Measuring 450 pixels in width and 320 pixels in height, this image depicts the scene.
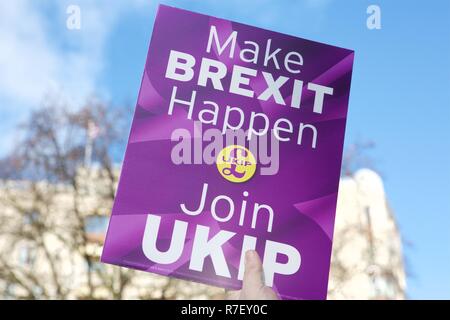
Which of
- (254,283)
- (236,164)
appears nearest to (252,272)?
(254,283)

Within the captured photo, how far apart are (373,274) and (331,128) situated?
49.0 ft

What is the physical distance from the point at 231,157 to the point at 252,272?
640 mm

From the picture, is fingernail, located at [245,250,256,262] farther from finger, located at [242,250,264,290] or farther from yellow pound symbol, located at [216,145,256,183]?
yellow pound symbol, located at [216,145,256,183]

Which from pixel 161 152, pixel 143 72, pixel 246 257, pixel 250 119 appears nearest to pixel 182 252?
pixel 246 257

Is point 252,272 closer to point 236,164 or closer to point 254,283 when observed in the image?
point 254,283

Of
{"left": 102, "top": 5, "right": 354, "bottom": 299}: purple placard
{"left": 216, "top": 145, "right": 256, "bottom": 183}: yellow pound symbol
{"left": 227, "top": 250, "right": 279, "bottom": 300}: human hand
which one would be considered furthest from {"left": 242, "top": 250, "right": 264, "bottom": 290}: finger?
{"left": 216, "top": 145, "right": 256, "bottom": 183}: yellow pound symbol

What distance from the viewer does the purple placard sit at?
265cm

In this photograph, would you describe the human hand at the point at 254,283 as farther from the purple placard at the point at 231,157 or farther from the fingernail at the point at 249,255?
the purple placard at the point at 231,157

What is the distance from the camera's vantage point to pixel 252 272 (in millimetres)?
2412

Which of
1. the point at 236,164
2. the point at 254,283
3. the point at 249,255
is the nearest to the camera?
the point at 254,283

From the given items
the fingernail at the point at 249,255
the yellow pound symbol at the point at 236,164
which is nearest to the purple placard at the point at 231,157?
the yellow pound symbol at the point at 236,164

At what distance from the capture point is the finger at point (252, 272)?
7.73ft
